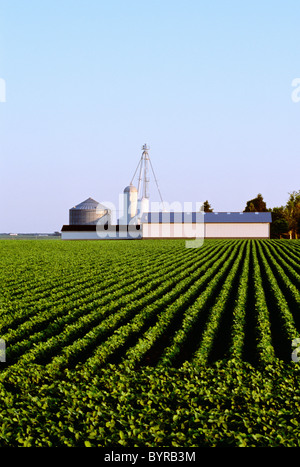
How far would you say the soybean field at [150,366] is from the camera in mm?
6438

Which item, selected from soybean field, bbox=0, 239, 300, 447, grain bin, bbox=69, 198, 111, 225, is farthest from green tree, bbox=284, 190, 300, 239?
soybean field, bbox=0, 239, 300, 447

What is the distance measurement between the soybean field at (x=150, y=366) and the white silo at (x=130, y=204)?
6598 cm

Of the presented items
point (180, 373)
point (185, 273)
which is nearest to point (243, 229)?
point (185, 273)

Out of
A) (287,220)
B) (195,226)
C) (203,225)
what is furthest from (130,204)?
(287,220)

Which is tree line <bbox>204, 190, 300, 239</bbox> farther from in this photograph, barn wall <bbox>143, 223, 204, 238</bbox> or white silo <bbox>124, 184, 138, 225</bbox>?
white silo <bbox>124, 184, 138, 225</bbox>

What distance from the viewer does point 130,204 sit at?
85.9 meters

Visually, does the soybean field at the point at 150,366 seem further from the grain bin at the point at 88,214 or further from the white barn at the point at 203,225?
the grain bin at the point at 88,214

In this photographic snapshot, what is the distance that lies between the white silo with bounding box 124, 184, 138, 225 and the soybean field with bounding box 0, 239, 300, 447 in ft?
216

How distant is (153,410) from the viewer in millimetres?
6996

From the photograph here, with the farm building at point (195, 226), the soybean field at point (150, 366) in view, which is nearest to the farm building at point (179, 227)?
the farm building at point (195, 226)

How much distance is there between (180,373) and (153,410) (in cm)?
213

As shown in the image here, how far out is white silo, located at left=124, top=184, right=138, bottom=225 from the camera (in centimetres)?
8525

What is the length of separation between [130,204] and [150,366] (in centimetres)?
7640
